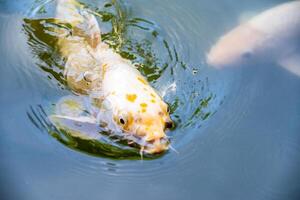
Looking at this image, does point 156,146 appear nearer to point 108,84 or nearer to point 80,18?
point 108,84

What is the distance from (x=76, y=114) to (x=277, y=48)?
146 centimetres

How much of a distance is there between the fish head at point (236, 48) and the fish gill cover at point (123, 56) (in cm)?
24

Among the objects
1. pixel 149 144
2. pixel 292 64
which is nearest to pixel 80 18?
pixel 149 144

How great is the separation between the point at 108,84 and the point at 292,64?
123cm

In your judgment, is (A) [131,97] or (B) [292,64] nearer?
(A) [131,97]

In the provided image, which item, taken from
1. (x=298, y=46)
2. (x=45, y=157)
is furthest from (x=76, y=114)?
(x=298, y=46)

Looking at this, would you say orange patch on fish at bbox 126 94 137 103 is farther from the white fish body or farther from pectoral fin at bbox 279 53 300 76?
pectoral fin at bbox 279 53 300 76

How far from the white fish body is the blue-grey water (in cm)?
9

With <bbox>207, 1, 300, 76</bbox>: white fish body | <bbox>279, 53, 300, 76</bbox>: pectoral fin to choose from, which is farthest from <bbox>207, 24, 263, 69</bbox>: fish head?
<bbox>279, 53, 300, 76</bbox>: pectoral fin

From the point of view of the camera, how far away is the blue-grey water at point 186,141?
8.22ft

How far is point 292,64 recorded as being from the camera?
3266mm

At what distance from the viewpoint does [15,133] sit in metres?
2.71

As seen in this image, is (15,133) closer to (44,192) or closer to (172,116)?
(44,192)

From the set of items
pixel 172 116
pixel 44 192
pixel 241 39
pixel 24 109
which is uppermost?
pixel 241 39
